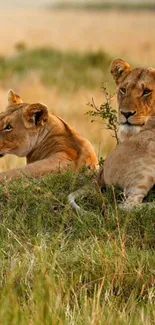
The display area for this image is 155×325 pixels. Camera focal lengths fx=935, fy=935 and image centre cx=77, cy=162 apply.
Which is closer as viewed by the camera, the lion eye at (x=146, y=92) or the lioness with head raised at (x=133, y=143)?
the lioness with head raised at (x=133, y=143)

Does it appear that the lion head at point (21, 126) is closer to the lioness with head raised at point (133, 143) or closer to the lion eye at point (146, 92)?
the lioness with head raised at point (133, 143)

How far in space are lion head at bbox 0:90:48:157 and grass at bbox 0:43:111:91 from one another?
890 cm

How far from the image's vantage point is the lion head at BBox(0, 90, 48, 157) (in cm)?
590

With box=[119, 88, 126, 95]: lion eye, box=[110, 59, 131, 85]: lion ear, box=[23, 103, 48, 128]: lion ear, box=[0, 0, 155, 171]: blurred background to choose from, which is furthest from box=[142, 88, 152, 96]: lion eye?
box=[0, 0, 155, 171]: blurred background

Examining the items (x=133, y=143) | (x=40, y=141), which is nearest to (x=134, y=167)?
(x=133, y=143)

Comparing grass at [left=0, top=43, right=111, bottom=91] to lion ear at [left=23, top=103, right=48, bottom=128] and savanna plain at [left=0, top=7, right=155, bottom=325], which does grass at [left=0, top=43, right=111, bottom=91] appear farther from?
savanna plain at [left=0, top=7, right=155, bottom=325]

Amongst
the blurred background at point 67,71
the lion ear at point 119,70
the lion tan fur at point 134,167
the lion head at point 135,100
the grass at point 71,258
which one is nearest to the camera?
the grass at point 71,258

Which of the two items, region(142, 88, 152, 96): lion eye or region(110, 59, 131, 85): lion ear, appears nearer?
region(142, 88, 152, 96): lion eye

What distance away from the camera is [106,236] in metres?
4.77

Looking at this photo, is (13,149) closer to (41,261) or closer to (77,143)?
(77,143)

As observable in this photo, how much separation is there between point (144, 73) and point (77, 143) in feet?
2.27

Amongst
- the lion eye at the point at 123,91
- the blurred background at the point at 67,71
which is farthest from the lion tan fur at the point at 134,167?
Result: the blurred background at the point at 67,71

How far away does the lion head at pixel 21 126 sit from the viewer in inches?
232

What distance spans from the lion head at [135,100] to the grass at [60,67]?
9259 mm
